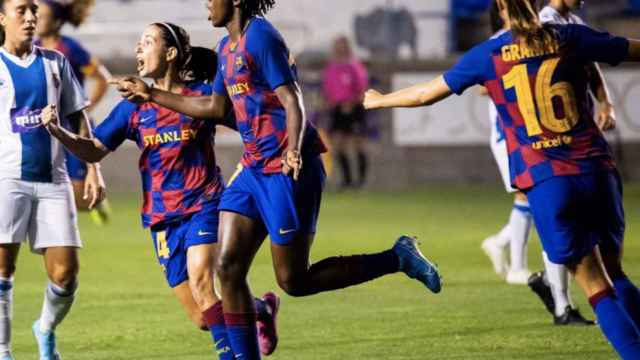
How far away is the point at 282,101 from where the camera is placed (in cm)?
750

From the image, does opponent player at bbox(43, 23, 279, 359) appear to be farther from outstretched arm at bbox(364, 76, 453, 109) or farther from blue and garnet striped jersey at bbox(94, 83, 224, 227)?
outstretched arm at bbox(364, 76, 453, 109)

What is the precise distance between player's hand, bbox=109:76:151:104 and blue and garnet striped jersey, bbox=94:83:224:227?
2.09ft

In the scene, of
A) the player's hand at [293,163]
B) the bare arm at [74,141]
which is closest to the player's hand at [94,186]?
the bare arm at [74,141]

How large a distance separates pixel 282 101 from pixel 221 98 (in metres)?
0.50

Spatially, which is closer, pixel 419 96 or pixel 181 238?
pixel 419 96

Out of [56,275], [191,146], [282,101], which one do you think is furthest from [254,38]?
[56,275]

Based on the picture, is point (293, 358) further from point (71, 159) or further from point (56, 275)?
point (71, 159)

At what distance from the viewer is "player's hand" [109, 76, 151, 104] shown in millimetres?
7598

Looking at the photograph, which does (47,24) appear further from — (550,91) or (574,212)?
(574,212)

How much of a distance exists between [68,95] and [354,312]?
3.28 meters

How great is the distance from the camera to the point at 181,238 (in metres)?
8.41

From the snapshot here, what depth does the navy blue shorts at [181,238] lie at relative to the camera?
8.26 metres

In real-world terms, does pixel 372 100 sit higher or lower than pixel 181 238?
higher

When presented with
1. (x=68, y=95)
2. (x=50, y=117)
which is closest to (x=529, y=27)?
(x=50, y=117)
